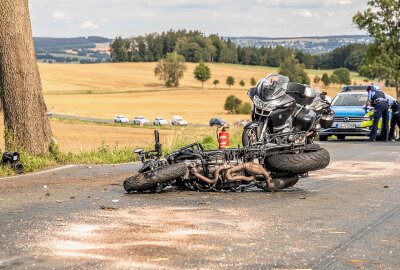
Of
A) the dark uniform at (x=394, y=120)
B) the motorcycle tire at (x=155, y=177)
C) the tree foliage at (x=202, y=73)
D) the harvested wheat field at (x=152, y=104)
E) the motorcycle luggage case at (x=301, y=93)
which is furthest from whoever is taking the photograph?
the tree foliage at (x=202, y=73)

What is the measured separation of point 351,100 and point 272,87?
16608 mm

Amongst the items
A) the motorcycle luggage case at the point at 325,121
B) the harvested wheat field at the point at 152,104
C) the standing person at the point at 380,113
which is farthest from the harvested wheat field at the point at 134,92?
the motorcycle luggage case at the point at 325,121

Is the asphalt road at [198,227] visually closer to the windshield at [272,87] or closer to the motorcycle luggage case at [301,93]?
the motorcycle luggage case at [301,93]

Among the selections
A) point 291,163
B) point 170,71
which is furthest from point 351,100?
point 170,71

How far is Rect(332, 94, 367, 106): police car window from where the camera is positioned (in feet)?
91.5

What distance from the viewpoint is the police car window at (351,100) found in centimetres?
2788

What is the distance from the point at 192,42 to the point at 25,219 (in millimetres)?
192427

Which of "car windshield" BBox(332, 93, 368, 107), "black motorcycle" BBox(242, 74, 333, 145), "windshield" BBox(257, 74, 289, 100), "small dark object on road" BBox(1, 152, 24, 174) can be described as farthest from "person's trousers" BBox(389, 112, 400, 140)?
"small dark object on road" BBox(1, 152, 24, 174)

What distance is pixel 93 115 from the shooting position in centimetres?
9875

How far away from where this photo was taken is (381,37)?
55750 millimetres

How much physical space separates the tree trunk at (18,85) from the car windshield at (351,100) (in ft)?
49.8

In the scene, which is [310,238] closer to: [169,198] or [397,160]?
[169,198]

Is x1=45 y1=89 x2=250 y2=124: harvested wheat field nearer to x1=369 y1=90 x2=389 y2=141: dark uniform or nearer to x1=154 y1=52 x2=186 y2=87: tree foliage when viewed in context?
x1=154 y1=52 x2=186 y2=87: tree foliage

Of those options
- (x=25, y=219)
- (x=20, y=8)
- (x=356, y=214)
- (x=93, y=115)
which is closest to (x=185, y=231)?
(x=25, y=219)
